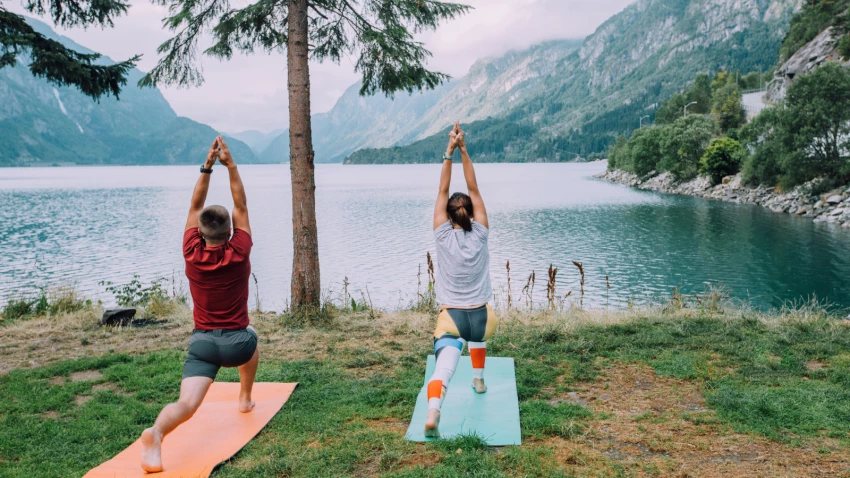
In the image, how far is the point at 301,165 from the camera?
349 inches

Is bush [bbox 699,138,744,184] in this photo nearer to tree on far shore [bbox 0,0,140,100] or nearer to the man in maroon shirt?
tree on far shore [bbox 0,0,140,100]

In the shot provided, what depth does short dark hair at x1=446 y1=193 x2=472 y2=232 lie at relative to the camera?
4.58 metres

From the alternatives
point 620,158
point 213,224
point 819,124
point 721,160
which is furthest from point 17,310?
point 620,158

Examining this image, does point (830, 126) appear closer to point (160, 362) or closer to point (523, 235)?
point (523, 235)

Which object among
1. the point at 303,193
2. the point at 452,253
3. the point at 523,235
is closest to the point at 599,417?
the point at 452,253

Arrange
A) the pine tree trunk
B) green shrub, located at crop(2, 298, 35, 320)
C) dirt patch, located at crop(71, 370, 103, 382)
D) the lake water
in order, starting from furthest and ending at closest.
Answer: the lake water < green shrub, located at crop(2, 298, 35, 320) < the pine tree trunk < dirt patch, located at crop(71, 370, 103, 382)

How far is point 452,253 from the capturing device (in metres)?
4.55

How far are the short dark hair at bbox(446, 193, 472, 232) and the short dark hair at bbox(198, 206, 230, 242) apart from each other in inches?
67.2

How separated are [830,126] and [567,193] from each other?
30728mm

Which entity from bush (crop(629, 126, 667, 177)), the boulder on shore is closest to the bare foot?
the boulder on shore

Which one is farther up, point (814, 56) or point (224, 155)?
point (814, 56)

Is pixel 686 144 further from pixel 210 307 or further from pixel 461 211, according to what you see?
pixel 210 307

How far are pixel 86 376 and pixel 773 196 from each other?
1996 inches

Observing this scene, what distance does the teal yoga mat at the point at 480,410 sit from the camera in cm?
450
